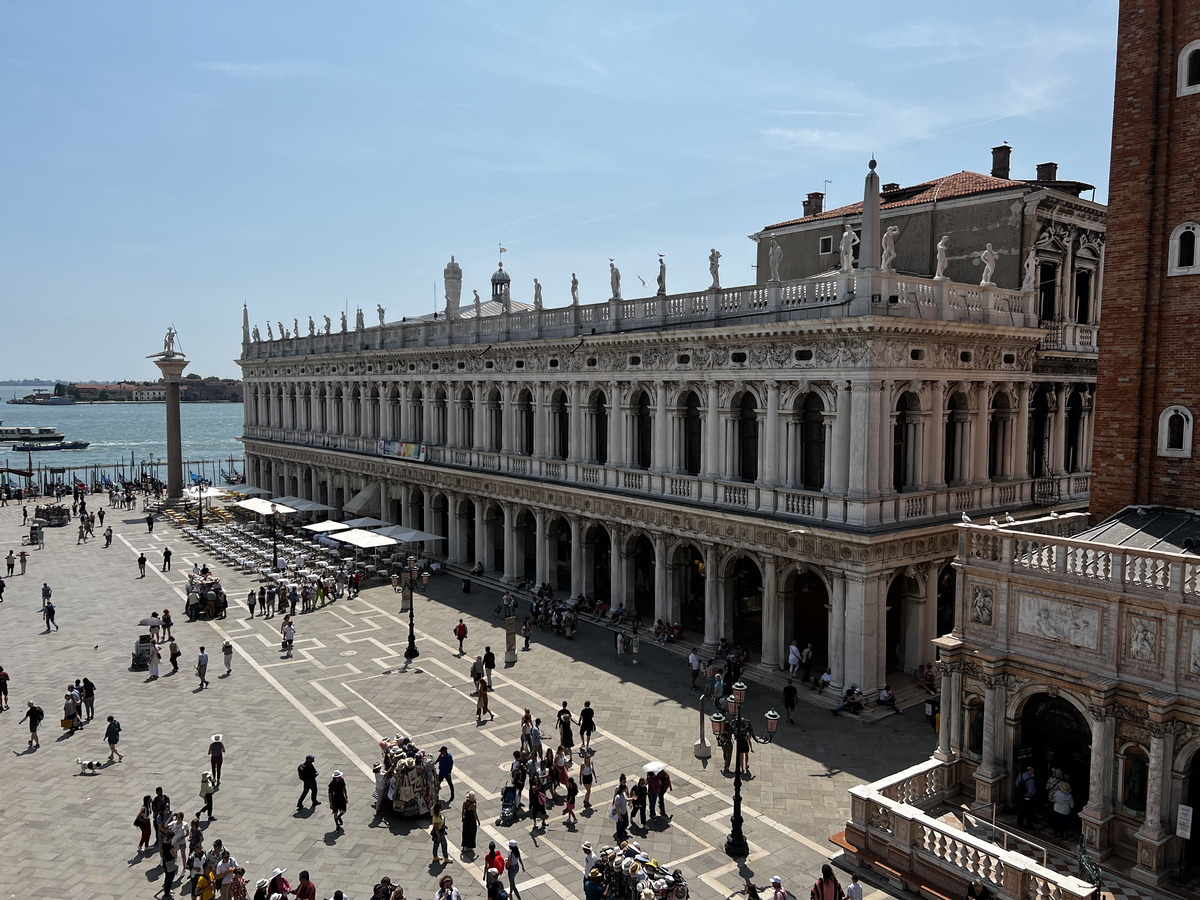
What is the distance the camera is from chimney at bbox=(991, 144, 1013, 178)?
106ft

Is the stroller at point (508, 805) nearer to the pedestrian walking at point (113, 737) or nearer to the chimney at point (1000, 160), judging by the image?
the pedestrian walking at point (113, 737)

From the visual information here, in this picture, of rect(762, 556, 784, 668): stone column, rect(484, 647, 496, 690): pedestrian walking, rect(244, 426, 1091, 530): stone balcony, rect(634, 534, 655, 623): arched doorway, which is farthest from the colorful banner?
rect(762, 556, 784, 668): stone column

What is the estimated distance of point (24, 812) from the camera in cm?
1897

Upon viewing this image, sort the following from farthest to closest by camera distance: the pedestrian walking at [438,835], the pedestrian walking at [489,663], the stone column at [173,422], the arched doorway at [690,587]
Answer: the stone column at [173,422] → the arched doorway at [690,587] → the pedestrian walking at [489,663] → the pedestrian walking at [438,835]

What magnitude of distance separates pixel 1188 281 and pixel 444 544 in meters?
34.8

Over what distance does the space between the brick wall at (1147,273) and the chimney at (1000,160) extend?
46.2 feet

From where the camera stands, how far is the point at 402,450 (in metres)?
46.4

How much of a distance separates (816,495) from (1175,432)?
9137 millimetres

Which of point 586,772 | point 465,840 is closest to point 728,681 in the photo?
point 586,772

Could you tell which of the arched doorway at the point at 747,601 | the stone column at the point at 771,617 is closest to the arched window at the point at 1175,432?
the stone column at the point at 771,617

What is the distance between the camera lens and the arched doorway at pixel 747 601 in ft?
102

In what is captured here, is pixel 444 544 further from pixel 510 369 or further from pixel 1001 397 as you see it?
pixel 1001 397

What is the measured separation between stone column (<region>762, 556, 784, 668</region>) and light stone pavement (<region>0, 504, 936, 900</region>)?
68.7 inches

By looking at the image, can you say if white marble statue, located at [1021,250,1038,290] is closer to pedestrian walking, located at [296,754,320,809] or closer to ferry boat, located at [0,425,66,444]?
pedestrian walking, located at [296,754,320,809]
